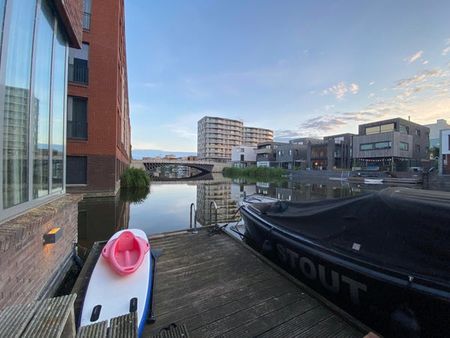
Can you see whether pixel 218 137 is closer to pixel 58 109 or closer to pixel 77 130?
pixel 77 130

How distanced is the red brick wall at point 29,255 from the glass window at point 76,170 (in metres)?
9.93

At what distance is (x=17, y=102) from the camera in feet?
9.05

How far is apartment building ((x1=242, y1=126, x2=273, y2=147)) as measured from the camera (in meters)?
103

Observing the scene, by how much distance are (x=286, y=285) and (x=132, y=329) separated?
260cm

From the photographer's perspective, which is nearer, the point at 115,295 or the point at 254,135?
the point at 115,295

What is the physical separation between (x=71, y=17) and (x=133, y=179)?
50.4 feet

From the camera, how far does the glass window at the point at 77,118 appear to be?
40.4 ft

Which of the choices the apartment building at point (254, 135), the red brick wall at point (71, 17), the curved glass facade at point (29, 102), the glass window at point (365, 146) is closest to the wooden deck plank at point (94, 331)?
the curved glass facade at point (29, 102)

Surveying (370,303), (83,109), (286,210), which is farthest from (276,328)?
(83,109)

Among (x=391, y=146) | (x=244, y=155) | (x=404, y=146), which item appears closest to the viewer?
(x=391, y=146)

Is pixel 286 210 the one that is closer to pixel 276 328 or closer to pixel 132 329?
pixel 276 328

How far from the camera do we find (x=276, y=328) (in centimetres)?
252

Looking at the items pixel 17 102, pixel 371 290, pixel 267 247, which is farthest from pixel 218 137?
pixel 371 290

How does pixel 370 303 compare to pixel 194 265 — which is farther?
pixel 194 265
